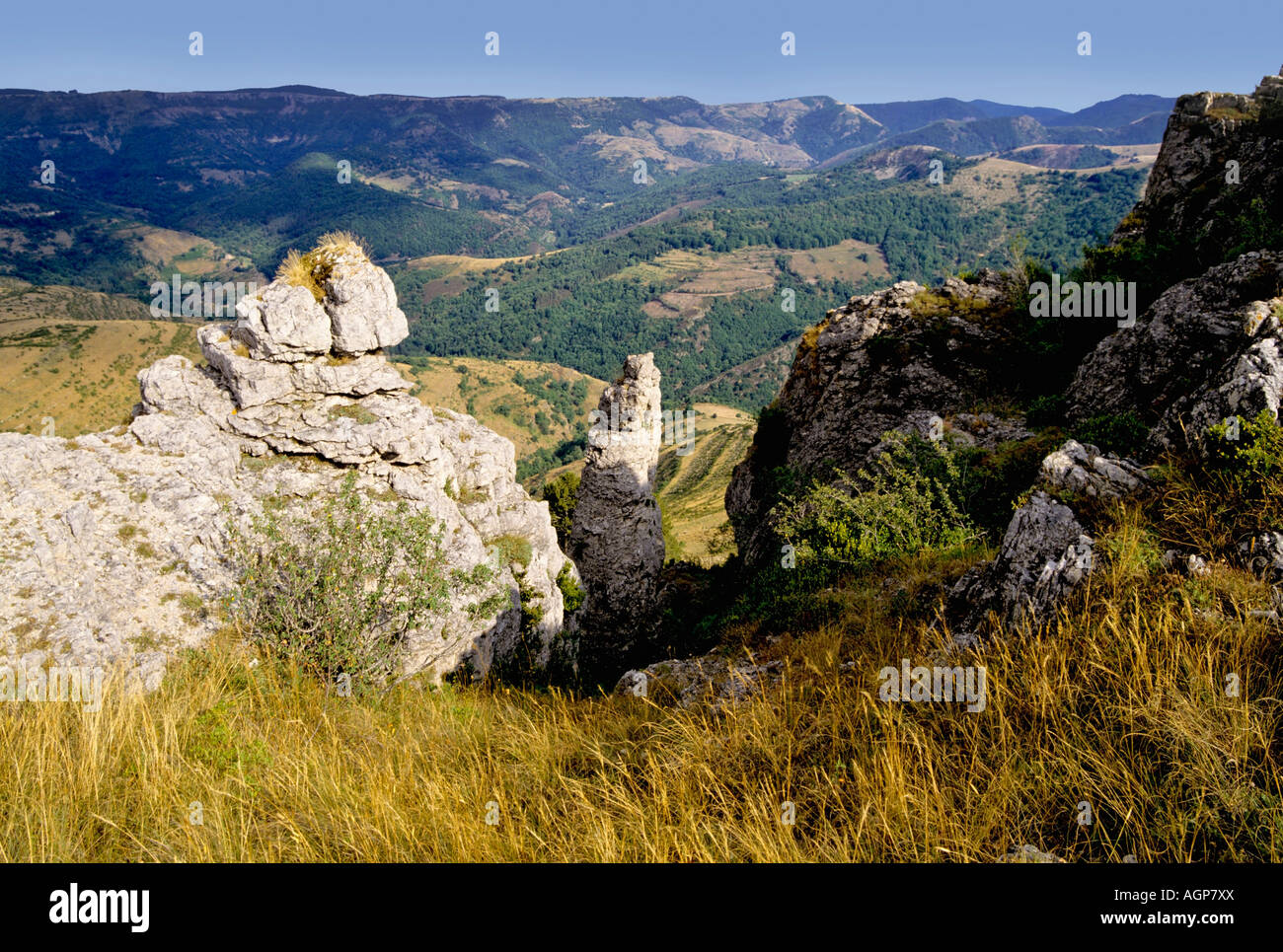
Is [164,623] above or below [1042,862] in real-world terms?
below

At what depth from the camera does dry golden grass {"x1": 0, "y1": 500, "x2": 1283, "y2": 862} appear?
3193 mm

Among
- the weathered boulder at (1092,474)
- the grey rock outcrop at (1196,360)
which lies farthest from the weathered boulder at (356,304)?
the grey rock outcrop at (1196,360)

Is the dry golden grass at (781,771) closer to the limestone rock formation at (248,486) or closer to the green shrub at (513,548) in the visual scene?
the limestone rock formation at (248,486)

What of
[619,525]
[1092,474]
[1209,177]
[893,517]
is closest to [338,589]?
[893,517]

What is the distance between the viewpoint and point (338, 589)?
995cm

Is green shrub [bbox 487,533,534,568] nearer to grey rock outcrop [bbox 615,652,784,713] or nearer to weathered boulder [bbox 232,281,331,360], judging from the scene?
weathered boulder [bbox 232,281,331,360]

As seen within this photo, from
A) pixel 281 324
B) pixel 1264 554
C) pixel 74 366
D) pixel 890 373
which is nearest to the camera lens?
pixel 1264 554

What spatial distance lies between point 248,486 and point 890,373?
59.8 ft

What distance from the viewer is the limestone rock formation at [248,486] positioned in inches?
405

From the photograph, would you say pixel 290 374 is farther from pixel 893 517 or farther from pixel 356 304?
pixel 893 517

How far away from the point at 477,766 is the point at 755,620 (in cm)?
755

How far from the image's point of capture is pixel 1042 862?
3008mm
